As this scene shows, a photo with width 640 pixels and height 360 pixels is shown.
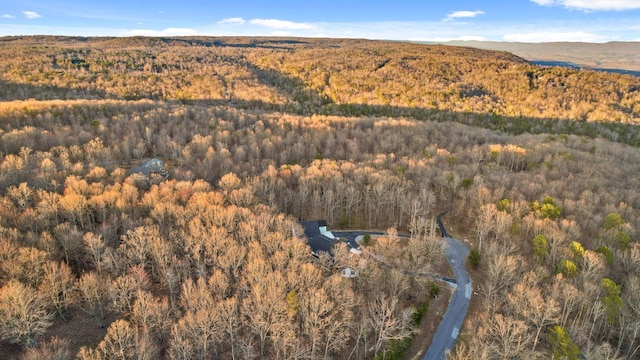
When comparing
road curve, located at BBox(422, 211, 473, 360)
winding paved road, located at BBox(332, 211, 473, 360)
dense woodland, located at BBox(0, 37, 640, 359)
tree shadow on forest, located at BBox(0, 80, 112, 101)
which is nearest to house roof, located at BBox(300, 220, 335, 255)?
dense woodland, located at BBox(0, 37, 640, 359)

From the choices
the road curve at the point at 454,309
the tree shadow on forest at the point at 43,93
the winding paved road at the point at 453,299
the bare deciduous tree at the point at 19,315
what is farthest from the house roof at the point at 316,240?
the tree shadow on forest at the point at 43,93

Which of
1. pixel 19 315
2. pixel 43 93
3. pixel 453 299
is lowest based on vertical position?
pixel 453 299

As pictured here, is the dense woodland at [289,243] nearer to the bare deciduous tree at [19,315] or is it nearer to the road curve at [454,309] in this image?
the bare deciduous tree at [19,315]

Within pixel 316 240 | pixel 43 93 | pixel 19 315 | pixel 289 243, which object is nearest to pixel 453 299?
pixel 316 240

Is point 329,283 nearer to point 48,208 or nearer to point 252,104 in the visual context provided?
point 48,208

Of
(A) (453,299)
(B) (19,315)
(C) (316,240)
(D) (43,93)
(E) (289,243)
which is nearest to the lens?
(B) (19,315)

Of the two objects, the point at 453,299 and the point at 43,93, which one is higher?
the point at 43,93

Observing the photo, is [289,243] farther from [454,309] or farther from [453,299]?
[453,299]

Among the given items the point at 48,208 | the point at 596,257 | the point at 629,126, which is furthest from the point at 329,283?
the point at 629,126
